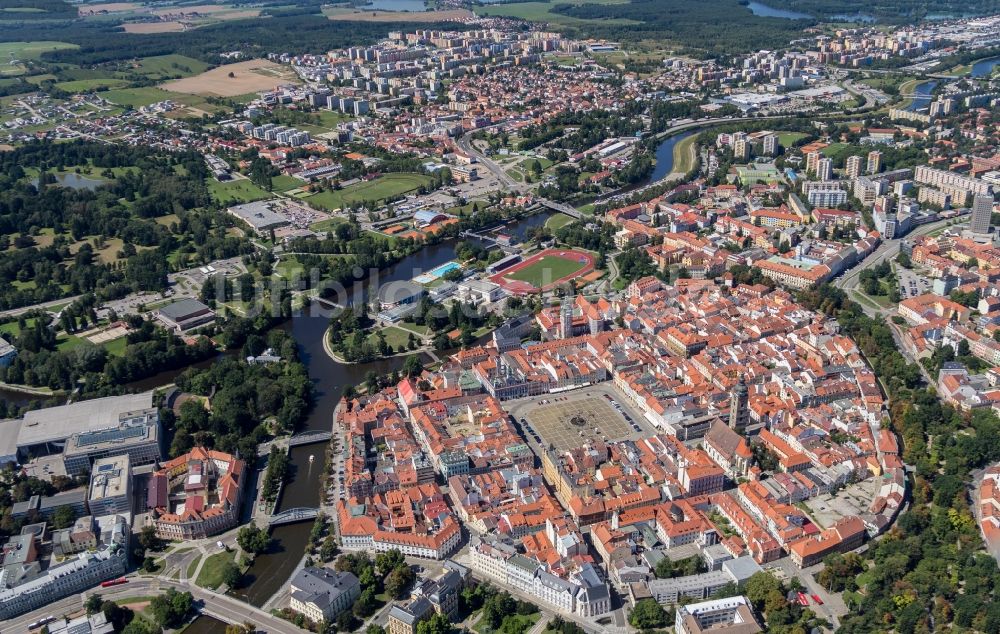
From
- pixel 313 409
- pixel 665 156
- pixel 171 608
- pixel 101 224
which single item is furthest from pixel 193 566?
pixel 665 156

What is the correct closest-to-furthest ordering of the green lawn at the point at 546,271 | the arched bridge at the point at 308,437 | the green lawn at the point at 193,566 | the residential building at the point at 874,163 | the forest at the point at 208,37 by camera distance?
1. the green lawn at the point at 193,566
2. the arched bridge at the point at 308,437
3. the green lawn at the point at 546,271
4. the residential building at the point at 874,163
5. the forest at the point at 208,37

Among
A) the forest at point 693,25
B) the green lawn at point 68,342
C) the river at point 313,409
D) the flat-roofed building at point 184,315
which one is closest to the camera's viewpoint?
the river at point 313,409

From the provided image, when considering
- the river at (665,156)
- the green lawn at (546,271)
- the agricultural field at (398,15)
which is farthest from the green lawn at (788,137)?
the agricultural field at (398,15)

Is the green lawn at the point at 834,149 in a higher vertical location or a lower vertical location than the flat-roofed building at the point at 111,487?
higher

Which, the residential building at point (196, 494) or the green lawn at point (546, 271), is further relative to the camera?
the green lawn at point (546, 271)

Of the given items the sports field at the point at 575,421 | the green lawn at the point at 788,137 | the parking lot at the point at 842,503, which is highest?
the green lawn at the point at 788,137

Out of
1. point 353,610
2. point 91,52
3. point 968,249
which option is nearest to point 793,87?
point 968,249

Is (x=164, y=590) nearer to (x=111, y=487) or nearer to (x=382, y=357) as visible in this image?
(x=111, y=487)

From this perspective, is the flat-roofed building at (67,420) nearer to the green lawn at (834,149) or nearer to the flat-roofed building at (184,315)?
the flat-roofed building at (184,315)
